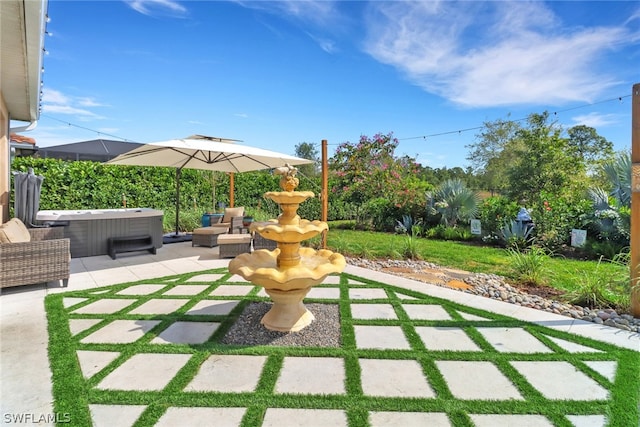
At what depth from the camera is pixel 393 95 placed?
39.5 ft

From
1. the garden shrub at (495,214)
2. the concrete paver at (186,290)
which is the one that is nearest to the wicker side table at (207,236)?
the concrete paver at (186,290)

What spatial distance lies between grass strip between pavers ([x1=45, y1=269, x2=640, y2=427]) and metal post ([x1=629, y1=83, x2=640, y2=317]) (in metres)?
1.18

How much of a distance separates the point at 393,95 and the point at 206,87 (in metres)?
7.00

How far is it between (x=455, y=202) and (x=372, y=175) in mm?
3692

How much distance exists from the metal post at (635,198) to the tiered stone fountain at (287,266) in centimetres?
348

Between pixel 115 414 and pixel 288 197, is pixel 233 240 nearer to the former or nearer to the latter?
pixel 288 197

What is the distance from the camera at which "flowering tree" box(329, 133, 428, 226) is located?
11953 millimetres

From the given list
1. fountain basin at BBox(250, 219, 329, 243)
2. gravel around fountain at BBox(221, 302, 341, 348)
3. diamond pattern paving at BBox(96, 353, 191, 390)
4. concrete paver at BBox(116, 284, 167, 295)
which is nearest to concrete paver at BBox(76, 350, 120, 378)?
diamond pattern paving at BBox(96, 353, 191, 390)

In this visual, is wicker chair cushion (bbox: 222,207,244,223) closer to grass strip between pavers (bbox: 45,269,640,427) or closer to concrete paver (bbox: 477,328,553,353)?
grass strip between pavers (bbox: 45,269,640,427)

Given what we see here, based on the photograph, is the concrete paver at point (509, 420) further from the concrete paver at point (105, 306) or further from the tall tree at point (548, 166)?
the tall tree at point (548, 166)

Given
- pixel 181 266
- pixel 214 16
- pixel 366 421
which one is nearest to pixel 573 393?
pixel 366 421

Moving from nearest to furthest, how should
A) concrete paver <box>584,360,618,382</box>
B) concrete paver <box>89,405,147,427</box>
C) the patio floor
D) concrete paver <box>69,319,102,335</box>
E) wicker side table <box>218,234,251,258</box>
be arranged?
1. concrete paver <box>89,405,147,427</box>
2. the patio floor
3. concrete paver <box>584,360,618,382</box>
4. concrete paver <box>69,319,102,335</box>
5. wicker side table <box>218,234,251,258</box>

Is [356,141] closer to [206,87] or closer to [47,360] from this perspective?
[206,87]

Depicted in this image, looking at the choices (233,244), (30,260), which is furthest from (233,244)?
(30,260)
